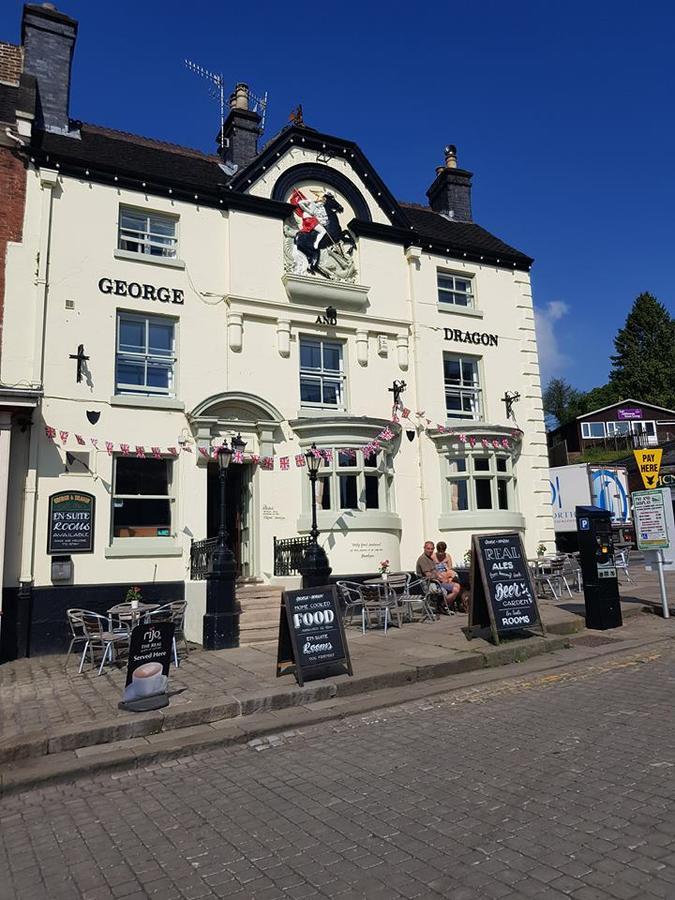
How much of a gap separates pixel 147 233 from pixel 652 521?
1247 centimetres

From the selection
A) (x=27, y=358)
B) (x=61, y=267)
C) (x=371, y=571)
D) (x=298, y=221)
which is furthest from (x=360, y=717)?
(x=298, y=221)

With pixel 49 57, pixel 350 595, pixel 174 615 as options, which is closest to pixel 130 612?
pixel 174 615

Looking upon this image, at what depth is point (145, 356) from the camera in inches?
541

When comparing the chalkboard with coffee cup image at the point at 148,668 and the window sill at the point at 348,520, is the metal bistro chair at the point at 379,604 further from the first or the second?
the chalkboard with coffee cup image at the point at 148,668

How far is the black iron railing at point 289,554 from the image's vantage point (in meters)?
13.8

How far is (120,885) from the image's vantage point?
150 inches

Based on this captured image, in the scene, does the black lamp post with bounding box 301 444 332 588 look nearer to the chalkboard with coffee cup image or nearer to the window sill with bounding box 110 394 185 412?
the window sill with bounding box 110 394 185 412

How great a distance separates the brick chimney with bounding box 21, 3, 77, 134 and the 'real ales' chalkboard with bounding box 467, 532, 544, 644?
44.5 ft

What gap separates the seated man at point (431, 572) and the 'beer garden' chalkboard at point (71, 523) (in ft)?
22.6

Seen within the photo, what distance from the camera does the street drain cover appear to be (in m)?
10.3

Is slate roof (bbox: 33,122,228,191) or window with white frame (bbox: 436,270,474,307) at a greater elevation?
slate roof (bbox: 33,122,228,191)

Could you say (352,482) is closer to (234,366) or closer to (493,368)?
(234,366)

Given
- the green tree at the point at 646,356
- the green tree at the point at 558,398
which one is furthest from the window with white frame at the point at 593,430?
the green tree at the point at 558,398

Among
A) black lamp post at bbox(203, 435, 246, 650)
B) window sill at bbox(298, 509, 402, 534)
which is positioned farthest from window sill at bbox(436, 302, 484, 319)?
black lamp post at bbox(203, 435, 246, 650)
